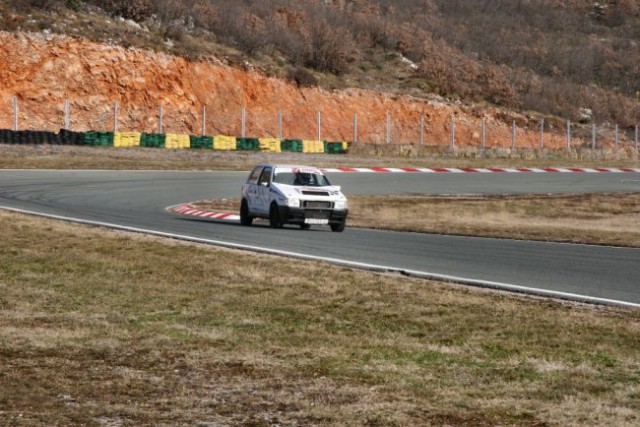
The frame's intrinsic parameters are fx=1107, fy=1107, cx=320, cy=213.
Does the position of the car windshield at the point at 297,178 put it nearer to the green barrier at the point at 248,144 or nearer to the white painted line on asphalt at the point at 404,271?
the white painted line on asphalt at the point at 404,271

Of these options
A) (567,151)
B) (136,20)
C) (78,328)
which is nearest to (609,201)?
(78,328)

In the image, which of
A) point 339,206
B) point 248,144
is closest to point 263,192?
point 339,206

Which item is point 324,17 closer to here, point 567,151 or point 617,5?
point 567,151

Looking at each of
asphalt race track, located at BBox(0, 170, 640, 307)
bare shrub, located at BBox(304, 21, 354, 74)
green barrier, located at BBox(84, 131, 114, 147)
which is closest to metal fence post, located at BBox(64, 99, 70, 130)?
green barrier, located at BBox(84, 131, 114, 147)

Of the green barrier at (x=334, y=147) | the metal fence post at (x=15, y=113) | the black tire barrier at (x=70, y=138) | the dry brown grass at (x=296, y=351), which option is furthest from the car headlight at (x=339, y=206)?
the green barrier at (x=334, y=147)

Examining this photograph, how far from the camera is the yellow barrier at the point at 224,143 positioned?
62.1 meters

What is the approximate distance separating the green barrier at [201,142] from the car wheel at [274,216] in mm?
35203

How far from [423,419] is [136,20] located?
236 feet

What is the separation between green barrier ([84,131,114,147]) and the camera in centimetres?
5606

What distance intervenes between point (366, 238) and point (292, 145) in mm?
39926

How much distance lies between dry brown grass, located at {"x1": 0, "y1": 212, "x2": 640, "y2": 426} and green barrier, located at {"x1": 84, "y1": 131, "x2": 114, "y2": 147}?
4049 cm

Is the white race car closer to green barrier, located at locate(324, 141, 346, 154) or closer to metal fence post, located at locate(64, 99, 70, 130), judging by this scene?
metal fence post, located at locate(64, 99, 70, 130)

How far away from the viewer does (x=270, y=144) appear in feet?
208

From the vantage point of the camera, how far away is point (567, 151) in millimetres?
79125
